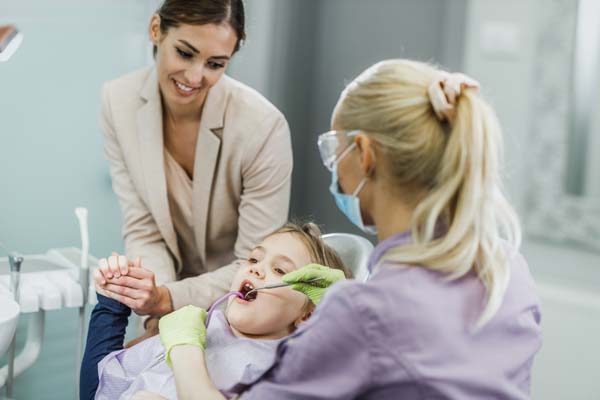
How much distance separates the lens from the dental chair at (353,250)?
1818mm

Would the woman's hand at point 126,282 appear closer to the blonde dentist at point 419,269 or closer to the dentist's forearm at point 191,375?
the dentist's forearm at point 191,375

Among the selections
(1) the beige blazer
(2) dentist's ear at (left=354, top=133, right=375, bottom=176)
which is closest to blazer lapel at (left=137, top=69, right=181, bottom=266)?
(1) the beige blazer

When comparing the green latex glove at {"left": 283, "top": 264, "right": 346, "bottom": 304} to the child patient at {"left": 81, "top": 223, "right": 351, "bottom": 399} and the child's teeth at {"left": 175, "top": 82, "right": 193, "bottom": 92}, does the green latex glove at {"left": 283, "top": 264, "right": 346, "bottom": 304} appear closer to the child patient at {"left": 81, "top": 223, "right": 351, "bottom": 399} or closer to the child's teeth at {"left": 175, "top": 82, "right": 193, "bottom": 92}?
the child patient at {"left": 81, "top": 223, "right": 351, "bottom": 399}

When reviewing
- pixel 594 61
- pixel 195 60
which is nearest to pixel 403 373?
pixel 195 60

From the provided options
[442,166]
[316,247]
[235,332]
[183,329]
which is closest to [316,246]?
[316,247]

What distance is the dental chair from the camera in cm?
182

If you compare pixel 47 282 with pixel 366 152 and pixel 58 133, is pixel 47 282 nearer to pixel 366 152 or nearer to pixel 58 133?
pixel 58 133

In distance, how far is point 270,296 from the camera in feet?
5.38

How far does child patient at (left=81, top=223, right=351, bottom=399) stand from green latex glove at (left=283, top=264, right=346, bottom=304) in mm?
71

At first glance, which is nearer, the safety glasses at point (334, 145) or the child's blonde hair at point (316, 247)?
the safety glasses at point (334, 145)

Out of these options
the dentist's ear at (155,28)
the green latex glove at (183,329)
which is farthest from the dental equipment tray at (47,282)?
the dentist's ear at (155,28)

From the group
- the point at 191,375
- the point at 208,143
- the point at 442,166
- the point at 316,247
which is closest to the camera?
the point at 442,166

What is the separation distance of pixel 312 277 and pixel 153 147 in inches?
27.2

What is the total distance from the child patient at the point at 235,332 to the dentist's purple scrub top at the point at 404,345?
1.53 feet
